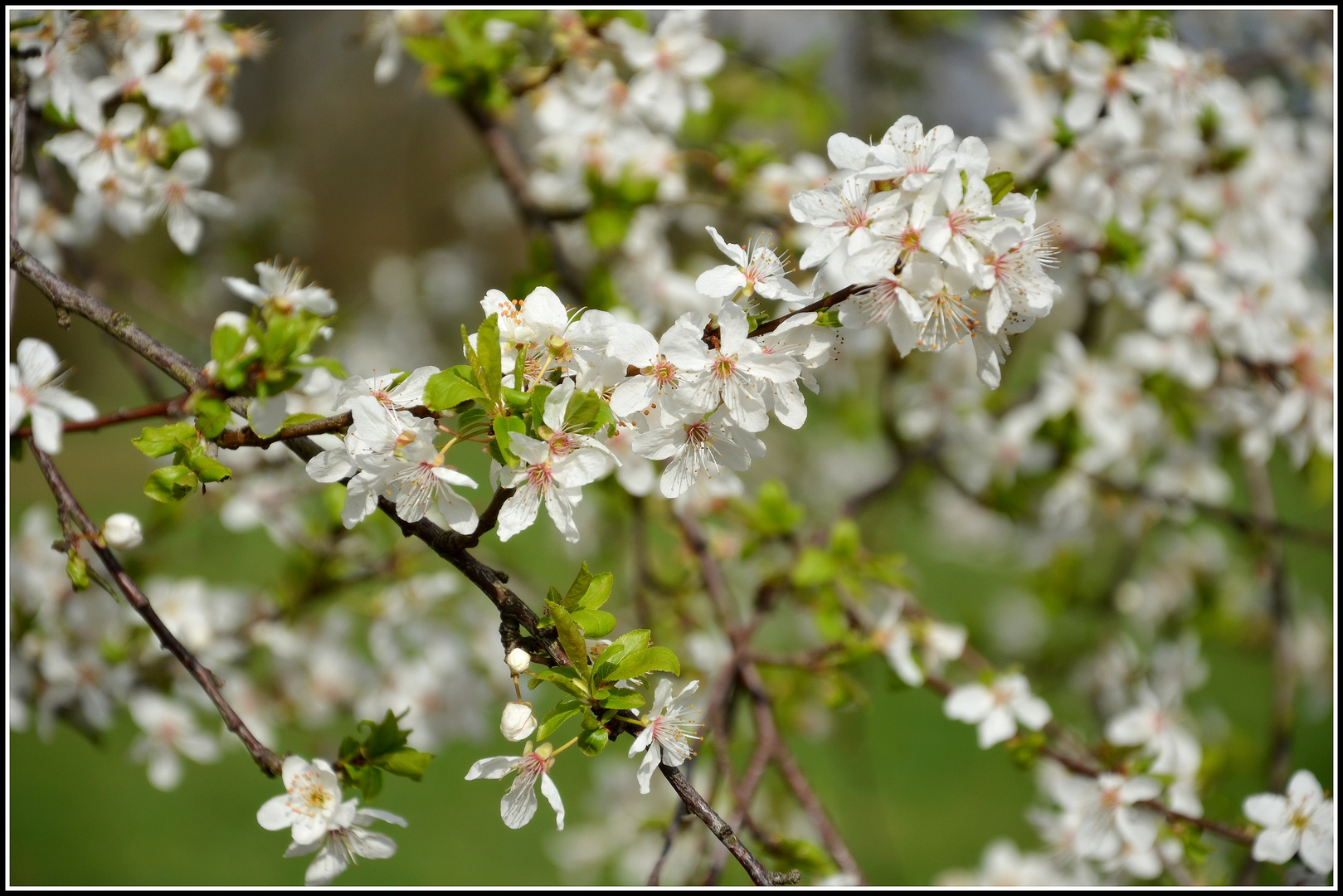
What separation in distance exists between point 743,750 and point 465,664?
119 cm

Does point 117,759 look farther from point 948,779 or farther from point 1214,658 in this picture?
point 1214,658

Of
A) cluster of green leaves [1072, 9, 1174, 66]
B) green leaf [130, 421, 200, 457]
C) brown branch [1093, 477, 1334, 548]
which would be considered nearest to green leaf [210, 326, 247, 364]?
green leaf [130, 421, 200, 457]

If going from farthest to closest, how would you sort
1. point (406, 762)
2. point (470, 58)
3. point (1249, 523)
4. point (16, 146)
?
point (1249, 523), point (470, 58), point (16, 146), point (406, 762)

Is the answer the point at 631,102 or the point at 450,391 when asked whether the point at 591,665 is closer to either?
the point at 450,391

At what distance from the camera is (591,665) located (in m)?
1.04

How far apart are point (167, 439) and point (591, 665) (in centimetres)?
58

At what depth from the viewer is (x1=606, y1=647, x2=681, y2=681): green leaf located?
3.34ft

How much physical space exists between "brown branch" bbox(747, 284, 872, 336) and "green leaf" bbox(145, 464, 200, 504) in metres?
0.70

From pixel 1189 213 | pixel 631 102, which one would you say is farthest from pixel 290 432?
pixel 1189 213

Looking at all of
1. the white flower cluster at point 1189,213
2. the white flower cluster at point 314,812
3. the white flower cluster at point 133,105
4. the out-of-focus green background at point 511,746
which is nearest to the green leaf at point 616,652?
the white flower cluster at point 314,812

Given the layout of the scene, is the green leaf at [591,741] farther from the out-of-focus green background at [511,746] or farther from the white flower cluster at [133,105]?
the white flower cluster at [133,105]

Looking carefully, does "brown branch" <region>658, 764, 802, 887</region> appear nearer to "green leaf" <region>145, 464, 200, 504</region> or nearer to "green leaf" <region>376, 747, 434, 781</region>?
"green leaf" <region>376, 747, 434, 781</region>

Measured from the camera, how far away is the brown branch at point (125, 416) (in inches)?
41.3

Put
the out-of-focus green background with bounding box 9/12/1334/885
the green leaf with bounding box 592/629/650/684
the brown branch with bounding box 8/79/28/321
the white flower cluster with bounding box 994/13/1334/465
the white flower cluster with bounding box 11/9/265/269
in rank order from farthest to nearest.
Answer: the out-of-focus green background with bounding box 9/12/1334/885, the white flower cluster with bounding box 994/13/1334/465, the white flower cluster with bounding box 11/9/265/269, the brown branch with bounding box 8/79/28/321, the green leaf with bounding box 592/629/650/684
